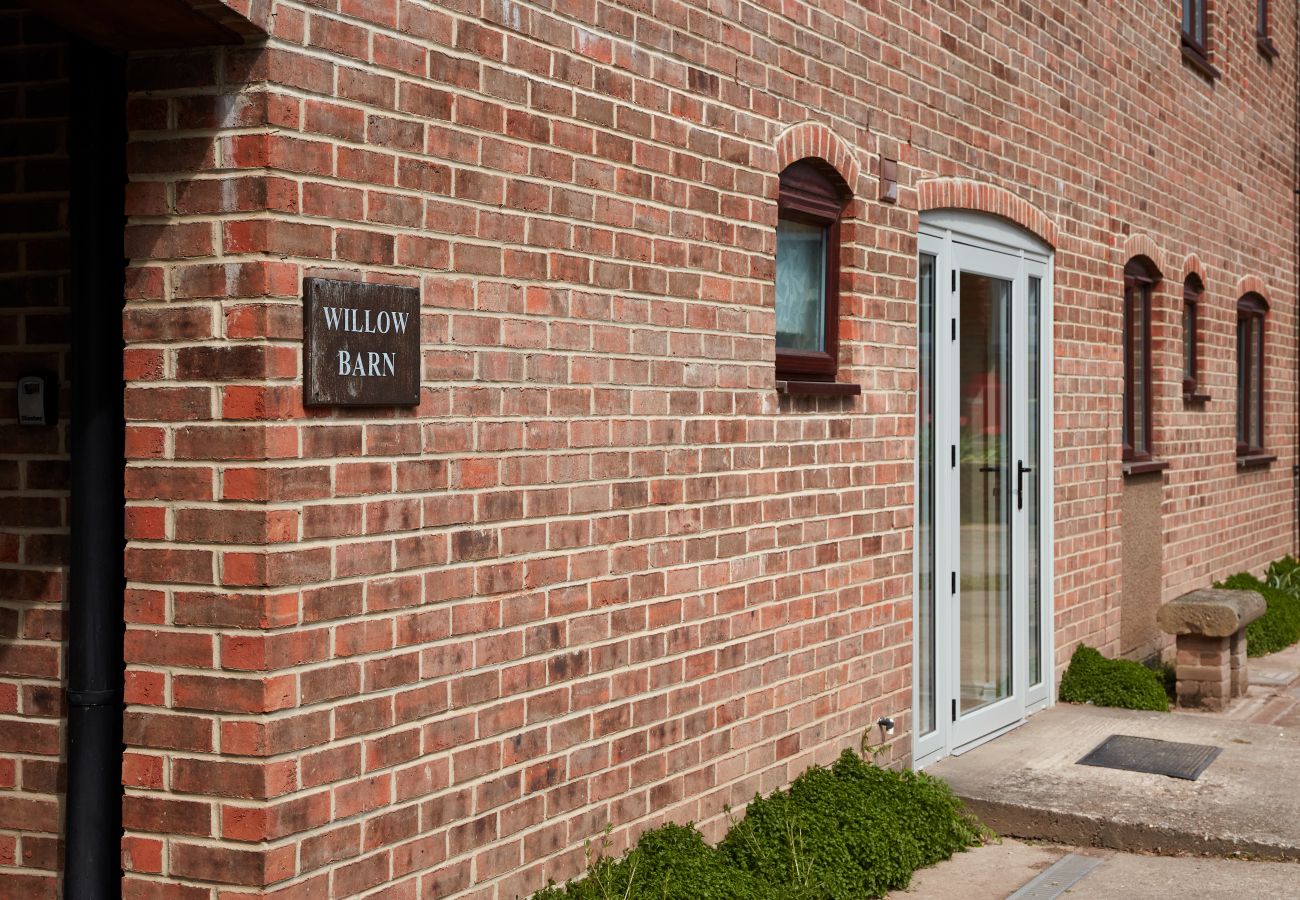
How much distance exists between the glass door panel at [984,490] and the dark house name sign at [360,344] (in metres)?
4.54

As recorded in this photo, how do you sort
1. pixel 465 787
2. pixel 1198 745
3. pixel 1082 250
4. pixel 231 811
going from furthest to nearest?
1. pixel 1082 250
2. pixel 1198 745
3. pixel 465 787
4. pixel 231 811

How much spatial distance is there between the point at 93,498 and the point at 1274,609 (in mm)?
11011

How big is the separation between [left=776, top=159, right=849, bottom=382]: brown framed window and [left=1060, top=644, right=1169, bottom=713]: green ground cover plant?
11.6ft

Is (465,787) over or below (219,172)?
below

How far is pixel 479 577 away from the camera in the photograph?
4.43 meters

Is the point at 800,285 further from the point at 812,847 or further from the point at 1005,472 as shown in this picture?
the point at 1005,472

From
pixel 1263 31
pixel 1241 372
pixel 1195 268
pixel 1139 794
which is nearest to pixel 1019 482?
pixel 1139 794

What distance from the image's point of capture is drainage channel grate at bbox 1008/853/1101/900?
5.83 meters

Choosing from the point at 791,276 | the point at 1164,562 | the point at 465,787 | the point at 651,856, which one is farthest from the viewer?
the point at 1164,562

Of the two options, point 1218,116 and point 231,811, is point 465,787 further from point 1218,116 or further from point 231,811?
point 1218,116

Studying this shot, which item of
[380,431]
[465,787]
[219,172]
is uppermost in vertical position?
[219,172]

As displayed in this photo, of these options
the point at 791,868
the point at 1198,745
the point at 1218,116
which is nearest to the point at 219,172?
the point at 791,868

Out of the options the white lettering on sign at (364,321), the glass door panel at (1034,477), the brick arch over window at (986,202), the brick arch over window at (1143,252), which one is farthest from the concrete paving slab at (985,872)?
the brick arch over window at (1143,252)

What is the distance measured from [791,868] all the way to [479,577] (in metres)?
1.83
